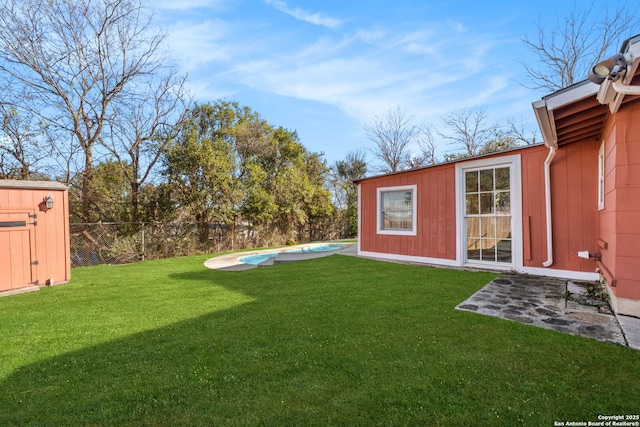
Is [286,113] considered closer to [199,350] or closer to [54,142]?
[54,142]

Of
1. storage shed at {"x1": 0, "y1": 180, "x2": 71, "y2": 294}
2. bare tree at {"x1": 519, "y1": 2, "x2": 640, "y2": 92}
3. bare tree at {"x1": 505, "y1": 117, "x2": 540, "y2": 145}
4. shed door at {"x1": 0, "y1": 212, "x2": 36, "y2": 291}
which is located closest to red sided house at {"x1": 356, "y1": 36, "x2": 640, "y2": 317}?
storage shed at {"x1": 0, "y1": 180, "x2": 71, "y2": 294}

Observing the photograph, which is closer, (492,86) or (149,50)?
(149,50)

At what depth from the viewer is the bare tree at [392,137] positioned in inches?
792

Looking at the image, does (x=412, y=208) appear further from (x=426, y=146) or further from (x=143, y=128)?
(x=426, y=146)

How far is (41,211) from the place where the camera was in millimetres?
5828

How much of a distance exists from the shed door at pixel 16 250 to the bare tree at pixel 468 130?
18372 millimetres

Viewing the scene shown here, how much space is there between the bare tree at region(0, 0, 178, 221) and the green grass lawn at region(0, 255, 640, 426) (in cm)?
811

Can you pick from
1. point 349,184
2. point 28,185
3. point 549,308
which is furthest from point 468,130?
point 28,185

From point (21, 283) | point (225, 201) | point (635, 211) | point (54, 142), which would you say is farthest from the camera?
point (225, 201)

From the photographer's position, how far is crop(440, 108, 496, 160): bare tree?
17.4 m

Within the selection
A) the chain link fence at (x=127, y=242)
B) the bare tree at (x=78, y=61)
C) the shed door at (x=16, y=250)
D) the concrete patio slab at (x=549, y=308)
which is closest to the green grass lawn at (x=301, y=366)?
the concrete patio slab at (x=549, y=308)

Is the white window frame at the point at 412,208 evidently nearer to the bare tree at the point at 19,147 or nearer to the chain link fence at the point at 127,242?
the chain link fence at the point at 127,242

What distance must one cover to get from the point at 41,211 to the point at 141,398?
19.0 ft

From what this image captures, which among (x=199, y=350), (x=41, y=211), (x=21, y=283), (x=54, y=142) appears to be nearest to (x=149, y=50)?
(x=54, y=142)
